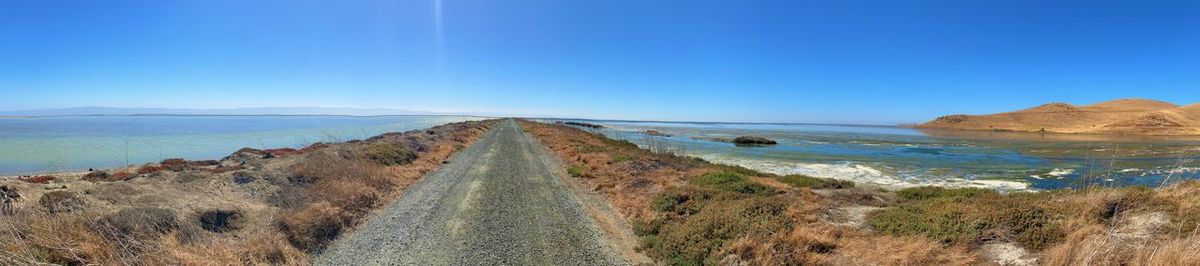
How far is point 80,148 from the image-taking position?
4003 centimetres

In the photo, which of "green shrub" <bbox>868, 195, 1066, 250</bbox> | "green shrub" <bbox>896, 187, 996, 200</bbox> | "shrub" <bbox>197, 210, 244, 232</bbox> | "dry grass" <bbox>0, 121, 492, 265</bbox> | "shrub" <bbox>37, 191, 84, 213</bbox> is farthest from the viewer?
"green shrub" <bbox>896, 187, 996, 200</bbox>

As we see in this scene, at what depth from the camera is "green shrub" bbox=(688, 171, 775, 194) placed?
13.2 meters

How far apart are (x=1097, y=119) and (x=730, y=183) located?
→ 14414 cm

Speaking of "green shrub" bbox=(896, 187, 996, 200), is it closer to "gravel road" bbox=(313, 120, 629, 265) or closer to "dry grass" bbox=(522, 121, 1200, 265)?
"dry grass" bbox=(522, 121, 1200, 265)

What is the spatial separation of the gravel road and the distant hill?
12102 centimetres

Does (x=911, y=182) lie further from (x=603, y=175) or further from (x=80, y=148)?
(x=80, y=148)

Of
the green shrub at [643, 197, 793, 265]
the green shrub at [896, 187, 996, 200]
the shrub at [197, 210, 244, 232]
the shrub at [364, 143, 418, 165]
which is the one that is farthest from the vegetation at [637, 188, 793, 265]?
the shrub at [364, 143, 418, 165]

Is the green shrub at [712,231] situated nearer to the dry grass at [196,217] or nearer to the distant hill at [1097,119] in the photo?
the dry grass at [196,217]

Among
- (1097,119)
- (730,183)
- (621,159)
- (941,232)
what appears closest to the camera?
(941,232)

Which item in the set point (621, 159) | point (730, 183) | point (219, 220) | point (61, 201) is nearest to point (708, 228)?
point (730, 183)

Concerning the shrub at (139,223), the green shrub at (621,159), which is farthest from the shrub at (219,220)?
the green shrub at (621,159)

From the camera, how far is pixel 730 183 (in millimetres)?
13906

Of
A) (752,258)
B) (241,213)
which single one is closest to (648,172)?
(752,258)

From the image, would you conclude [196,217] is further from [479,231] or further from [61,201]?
[479,231]
